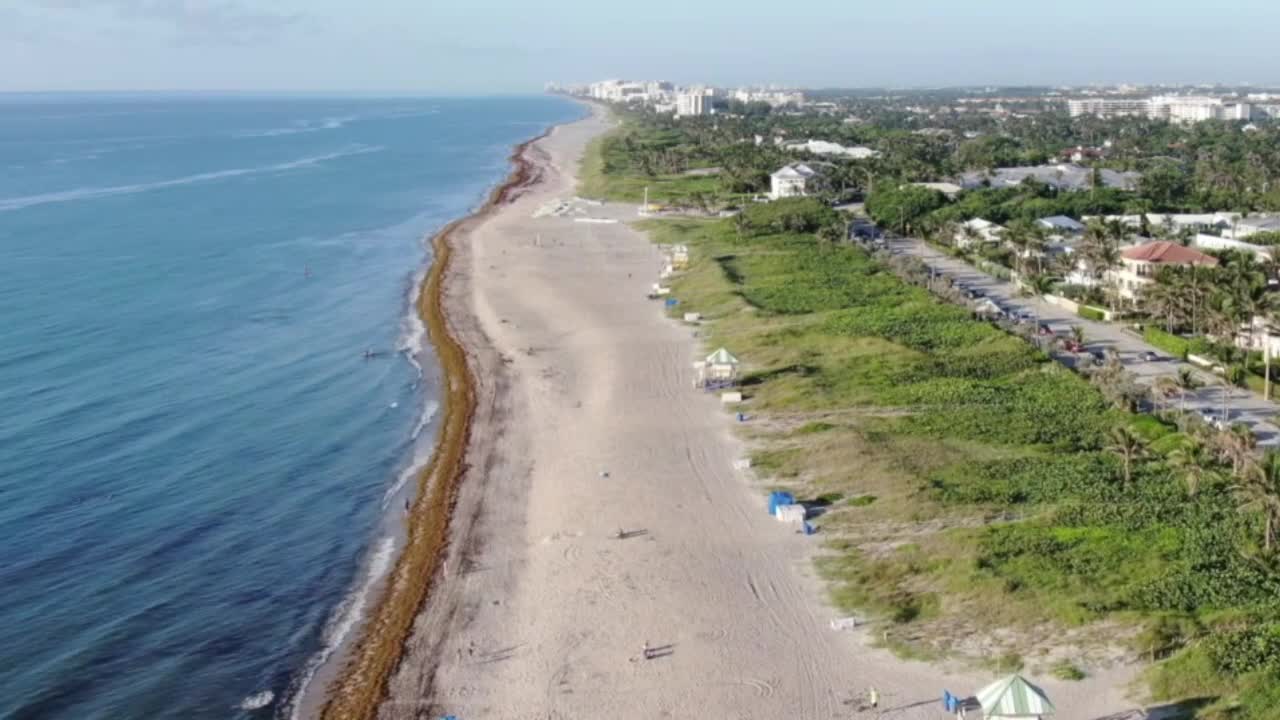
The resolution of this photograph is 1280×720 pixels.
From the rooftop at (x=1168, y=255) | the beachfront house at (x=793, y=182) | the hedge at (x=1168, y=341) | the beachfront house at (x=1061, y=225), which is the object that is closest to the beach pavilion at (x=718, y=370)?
the hedge at (x=1168, y=341)

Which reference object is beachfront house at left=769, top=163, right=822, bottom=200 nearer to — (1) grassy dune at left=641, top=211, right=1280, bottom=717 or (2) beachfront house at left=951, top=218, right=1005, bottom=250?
(2) beachfront house at left=951, top=218, right=1005, bottom=250

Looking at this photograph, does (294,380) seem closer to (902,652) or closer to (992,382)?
(992,382)

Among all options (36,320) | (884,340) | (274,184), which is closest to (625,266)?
(884,340)

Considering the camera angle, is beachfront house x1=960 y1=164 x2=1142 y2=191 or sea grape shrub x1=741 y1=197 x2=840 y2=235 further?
beachfront house x1=960 y1=164 x2=1142 y2=191

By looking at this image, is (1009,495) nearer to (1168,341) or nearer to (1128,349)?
(1128,349)

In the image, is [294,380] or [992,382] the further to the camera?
[294,380]

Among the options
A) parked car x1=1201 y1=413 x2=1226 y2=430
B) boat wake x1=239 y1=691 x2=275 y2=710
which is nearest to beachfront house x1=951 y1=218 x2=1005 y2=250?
parked car x1=1201 y1=413 x2=1226 y2=430
